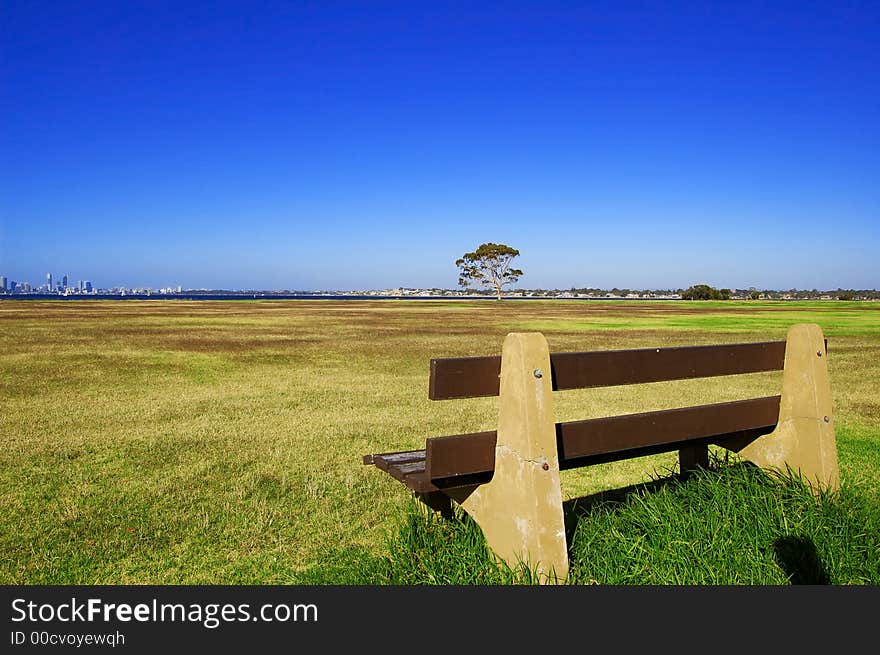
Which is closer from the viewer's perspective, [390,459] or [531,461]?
[531,461]

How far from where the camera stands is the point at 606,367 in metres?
3.31

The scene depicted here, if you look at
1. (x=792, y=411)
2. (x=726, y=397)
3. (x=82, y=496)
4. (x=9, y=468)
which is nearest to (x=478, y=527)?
(x=792, y=411)

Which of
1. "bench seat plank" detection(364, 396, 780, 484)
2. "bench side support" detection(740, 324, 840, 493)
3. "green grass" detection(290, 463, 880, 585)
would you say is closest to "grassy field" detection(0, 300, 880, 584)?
"green grass" detection(290, 463, 880, 585)

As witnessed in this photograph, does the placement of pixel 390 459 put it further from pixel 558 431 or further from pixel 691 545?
pixel 691 545

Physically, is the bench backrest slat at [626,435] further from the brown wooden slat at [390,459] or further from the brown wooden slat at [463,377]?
the brown wooden slat at [390,459]

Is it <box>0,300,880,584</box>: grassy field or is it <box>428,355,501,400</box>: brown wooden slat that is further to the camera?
<box>0,300,880,584</box>: grassy field

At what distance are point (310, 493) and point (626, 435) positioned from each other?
3.26 meters

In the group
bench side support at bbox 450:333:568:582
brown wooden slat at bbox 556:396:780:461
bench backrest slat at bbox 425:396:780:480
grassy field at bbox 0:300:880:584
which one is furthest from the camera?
grassy field at bbox 0:300:880:584

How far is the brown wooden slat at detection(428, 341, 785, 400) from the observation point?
119 inches

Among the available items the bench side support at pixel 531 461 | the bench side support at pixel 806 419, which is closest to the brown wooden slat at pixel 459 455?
the bench side support at pixel 531 461

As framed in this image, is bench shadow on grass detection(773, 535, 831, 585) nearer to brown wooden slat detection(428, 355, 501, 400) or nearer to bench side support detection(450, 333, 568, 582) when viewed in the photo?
bench side support detection(450, 333, 568, 582)

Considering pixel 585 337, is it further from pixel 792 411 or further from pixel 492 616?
pixel 492 616

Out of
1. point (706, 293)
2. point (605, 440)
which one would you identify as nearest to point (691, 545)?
point (605, 440)

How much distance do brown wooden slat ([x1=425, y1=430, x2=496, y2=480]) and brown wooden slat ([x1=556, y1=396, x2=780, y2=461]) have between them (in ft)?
1.33
